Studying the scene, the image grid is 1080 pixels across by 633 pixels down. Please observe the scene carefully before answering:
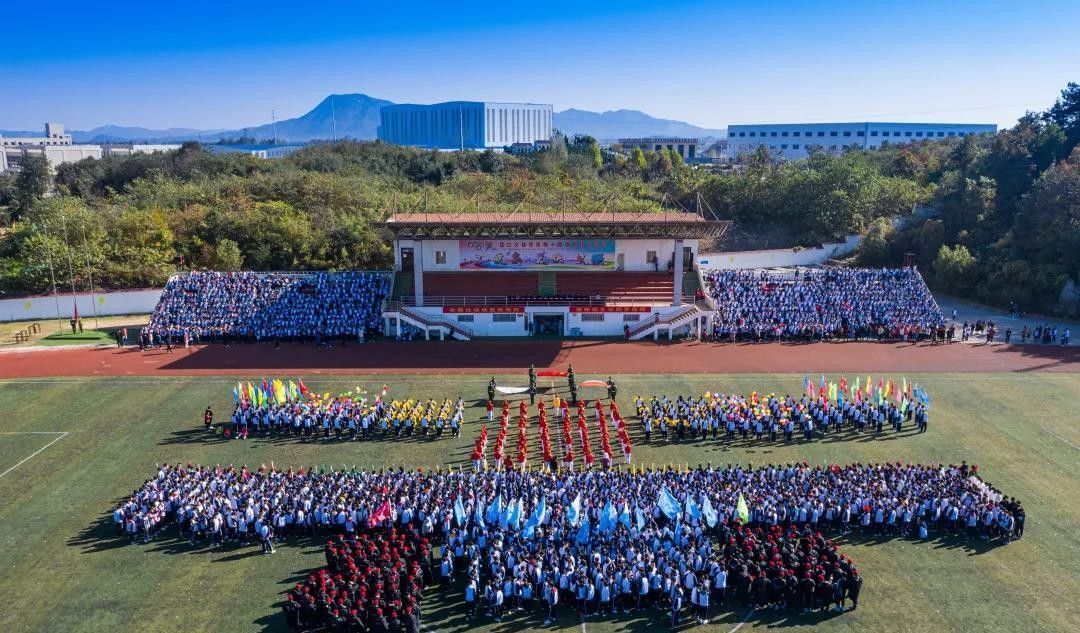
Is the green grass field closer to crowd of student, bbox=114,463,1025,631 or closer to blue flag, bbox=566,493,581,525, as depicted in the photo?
crowd of student, bbox=114,463,1025,631

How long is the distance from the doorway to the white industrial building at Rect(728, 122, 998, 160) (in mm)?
116946

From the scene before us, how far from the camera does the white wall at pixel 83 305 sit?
44.8 metres

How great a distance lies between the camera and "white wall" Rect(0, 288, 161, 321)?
4478 cm

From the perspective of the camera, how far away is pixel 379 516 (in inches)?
736

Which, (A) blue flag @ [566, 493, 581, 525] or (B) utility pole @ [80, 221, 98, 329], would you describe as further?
(B) utility pole @ [80, 221, 98, 329]

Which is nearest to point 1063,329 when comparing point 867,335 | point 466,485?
point 867,335

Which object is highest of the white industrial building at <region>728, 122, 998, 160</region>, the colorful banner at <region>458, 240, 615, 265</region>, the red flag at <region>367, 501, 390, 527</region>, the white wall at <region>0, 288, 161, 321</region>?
the white industrial building at <region>728, 122, 998, 160</region>

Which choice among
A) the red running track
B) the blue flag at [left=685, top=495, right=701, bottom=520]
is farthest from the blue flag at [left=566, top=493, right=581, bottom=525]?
the red running track

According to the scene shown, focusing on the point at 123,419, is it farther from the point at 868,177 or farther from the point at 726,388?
the point at 868,177

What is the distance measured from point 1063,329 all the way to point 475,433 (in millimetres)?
34216

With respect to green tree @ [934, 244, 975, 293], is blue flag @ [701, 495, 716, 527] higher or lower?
lower

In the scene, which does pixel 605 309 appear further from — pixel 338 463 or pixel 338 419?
pixel 338 463

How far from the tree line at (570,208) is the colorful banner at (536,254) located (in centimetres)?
300

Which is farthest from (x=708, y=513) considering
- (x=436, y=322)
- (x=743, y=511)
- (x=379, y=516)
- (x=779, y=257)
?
(x=779, y=257)
